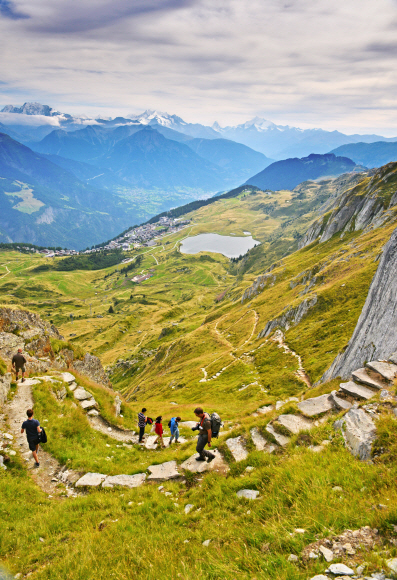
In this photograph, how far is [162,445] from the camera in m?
20.5

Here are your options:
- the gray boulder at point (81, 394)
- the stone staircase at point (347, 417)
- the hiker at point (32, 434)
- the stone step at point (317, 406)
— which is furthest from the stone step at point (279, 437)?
the gray boulder at point (81, 394)

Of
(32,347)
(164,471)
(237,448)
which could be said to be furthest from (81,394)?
(237,448)

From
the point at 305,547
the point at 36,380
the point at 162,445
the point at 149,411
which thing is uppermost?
the point at 305,547

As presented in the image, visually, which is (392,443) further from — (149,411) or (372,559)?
(149,411)

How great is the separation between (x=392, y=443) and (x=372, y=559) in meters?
4.77

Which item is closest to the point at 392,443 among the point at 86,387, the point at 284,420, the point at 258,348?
the point at 284,420

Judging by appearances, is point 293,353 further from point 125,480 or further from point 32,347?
point 125,480

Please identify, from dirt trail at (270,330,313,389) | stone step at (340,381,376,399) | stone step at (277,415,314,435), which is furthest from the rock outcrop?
stone step at (277,415,314,435)

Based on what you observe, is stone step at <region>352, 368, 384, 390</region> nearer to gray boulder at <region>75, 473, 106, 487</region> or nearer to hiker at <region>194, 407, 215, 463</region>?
hiker at <region>194, 407, 215, 463</region>

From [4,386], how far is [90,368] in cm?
2502

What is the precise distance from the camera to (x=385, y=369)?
17.1 m

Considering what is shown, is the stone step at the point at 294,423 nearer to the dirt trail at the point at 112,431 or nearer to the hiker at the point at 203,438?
the hiker at the point at 203,438

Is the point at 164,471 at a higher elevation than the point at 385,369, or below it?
below

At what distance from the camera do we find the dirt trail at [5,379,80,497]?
14.6 metres
